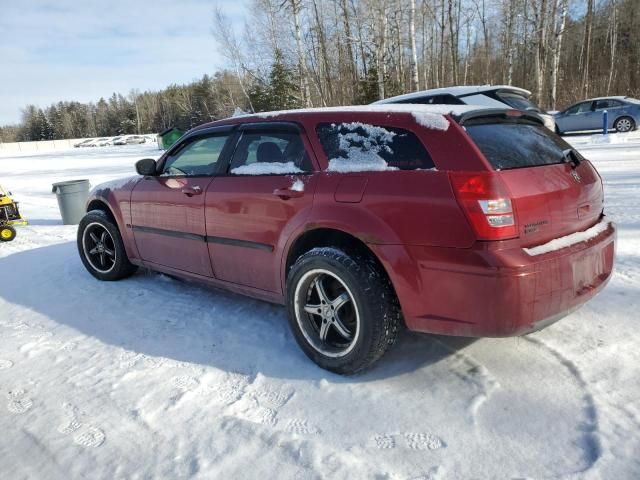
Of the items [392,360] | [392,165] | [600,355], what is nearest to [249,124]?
[392,165]

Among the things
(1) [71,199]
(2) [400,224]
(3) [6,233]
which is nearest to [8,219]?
(3) [6,233]

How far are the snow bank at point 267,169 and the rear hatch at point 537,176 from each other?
114cm

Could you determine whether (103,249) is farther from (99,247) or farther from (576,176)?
(576,176)

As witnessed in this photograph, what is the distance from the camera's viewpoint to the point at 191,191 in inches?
152

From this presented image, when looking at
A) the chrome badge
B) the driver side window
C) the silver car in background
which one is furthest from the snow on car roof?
the silver car in background

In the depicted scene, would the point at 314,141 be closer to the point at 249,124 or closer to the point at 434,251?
the point at 249,124

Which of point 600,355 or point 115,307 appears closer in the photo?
point 600,355

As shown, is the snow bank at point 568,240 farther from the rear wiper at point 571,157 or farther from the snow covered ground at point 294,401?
the snow covered ground at point 294,401

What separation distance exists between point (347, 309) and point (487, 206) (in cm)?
111

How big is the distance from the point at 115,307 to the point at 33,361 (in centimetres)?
97

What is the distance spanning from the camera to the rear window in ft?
8.55

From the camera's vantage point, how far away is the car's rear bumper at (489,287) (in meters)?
2.35

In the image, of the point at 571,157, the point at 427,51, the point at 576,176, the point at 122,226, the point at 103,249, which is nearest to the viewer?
the point at 576,176

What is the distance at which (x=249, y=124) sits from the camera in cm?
364
